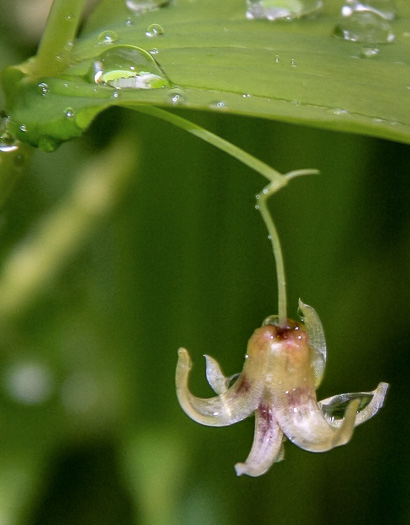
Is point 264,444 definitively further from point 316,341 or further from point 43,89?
point 43,89

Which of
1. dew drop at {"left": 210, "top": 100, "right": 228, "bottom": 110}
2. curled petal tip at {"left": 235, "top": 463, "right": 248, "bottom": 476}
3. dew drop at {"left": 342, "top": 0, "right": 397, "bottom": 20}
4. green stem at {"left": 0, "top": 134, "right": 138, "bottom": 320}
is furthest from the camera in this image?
green stem at {"left": 0, "top": 134, "right": 138, "bottom": 320}

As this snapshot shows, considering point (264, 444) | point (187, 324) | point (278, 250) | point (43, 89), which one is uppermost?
point (43, 89)

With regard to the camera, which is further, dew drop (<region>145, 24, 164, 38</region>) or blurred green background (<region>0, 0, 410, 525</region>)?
blurred green background (<region>0, 0, 410, 525</region>)

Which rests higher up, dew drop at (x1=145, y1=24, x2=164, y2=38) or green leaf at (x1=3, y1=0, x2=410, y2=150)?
dew drop at (x1=145, y1=24, x2=164, y2=38)

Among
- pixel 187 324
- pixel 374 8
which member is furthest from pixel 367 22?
pixel 187 324

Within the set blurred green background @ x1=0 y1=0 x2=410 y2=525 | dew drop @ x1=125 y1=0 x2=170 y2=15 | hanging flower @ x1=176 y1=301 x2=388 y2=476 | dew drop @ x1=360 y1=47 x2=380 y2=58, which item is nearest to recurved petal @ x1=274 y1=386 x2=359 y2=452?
hanging flower @ x1=176 y1=301 x2=388 y2=476

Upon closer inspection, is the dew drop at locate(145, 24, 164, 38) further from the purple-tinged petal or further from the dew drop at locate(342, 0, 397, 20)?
the purple-tinged petal
